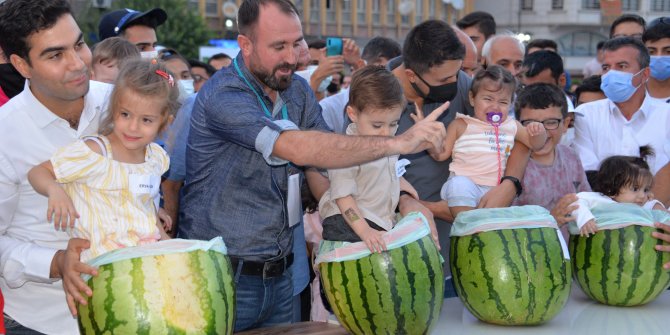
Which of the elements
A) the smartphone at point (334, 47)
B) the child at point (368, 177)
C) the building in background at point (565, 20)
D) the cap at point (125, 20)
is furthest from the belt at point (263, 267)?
the building in background at point (565, 20)

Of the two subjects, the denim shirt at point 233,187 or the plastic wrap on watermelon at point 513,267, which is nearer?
the plastic wrap on watermelon at point 513,267

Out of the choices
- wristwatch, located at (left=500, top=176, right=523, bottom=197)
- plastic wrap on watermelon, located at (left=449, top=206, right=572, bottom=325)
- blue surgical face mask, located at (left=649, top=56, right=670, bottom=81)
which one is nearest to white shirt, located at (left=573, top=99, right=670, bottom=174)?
blue surgical face mask, located at (left=649, top=56, right=670, bottom=81)

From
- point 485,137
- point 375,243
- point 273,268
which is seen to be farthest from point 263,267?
point 485,137

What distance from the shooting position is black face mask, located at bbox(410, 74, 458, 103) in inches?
167

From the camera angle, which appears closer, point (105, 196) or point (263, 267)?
point (105, 196)

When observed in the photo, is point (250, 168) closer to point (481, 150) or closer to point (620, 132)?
point (481, 150)

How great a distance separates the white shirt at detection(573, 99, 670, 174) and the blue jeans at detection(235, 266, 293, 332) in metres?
2.36

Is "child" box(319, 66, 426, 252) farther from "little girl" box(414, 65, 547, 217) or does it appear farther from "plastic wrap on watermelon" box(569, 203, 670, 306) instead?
"plastic wrap on watermelon" box(569, 203, 670, 306)

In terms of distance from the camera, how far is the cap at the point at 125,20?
5.80 meters

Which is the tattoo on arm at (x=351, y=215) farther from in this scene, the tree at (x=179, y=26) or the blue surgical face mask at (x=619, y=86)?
the tree at (x=179, y=26)

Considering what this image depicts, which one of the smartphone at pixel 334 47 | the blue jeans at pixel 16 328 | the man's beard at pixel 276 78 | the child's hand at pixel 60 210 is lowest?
the blue jeans at pixel 16 328

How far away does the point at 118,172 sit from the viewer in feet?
9.42

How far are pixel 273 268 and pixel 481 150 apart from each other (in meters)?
1.38

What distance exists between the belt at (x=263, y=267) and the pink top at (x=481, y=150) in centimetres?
120
